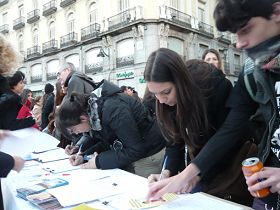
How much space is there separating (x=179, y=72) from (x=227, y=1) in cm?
52

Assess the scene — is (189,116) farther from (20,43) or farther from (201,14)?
(20,43)

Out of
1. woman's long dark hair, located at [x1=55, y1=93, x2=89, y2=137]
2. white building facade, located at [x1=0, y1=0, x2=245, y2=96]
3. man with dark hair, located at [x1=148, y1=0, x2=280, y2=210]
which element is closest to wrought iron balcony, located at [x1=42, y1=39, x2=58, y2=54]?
white building facade, located at [x1=0, y1=0, x2=245, y2=96]

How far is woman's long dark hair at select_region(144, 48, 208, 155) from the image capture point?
153cm

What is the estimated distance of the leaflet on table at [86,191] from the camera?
1.48 meters

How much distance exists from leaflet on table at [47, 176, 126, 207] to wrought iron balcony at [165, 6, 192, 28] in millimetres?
13031

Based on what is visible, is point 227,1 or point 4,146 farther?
point 4,146

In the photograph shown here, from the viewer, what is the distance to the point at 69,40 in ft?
57.0

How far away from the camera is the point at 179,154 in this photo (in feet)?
5.81

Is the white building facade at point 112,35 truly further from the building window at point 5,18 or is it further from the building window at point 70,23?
the building window at point 5,18

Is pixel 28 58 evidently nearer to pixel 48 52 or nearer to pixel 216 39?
pixel 48 52

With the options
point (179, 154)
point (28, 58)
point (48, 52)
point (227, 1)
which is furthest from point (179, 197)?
point (28, 58)

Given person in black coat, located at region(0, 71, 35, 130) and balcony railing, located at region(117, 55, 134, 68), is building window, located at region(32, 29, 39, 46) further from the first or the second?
person in black coat, located at region(0, 71, 35, 130)

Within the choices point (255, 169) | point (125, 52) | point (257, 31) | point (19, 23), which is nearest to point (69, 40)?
point (125, 52)

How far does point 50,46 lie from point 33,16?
2.66m
